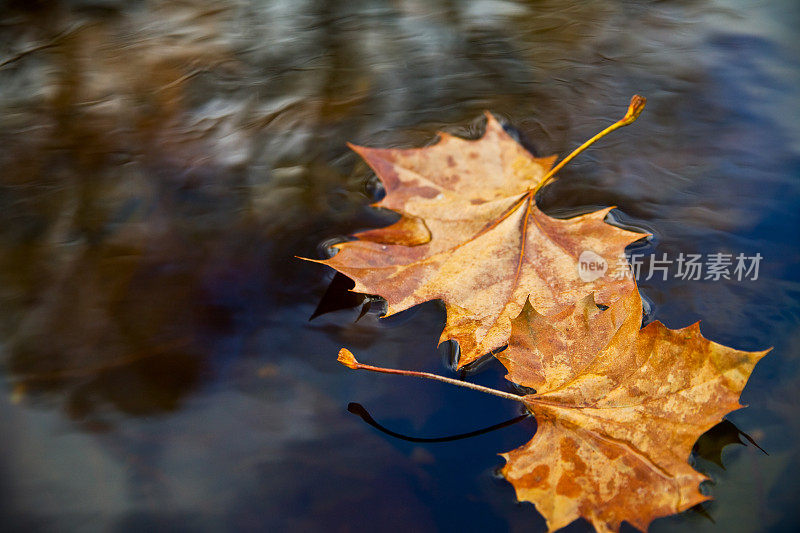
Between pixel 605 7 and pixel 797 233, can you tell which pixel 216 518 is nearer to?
pixel 797 233

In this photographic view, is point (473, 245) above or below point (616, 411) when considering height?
above

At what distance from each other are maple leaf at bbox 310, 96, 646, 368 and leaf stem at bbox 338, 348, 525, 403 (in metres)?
0.05

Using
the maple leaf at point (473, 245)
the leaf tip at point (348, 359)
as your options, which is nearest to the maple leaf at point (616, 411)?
the maple leaf at point (473, 245)

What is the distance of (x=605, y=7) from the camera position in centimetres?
210

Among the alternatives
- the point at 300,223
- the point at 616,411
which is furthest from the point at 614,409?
the point at 300,223

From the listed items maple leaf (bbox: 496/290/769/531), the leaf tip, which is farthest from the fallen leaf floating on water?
the leaf tip

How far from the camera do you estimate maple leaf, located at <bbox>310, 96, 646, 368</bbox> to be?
42.4 inches

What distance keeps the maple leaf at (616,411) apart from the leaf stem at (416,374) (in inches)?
1.2

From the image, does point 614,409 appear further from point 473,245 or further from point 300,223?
point 300,223

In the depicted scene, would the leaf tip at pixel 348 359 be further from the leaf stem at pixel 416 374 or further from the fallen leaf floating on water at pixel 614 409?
the fallen leaf floating on water at pixel 614 409

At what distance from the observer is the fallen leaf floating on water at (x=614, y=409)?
0.82m

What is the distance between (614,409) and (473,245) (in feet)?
1.38

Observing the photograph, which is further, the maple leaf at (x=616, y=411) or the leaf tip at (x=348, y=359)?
the leaf tip at (x=348, y=359)

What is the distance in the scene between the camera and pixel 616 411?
884 mm
